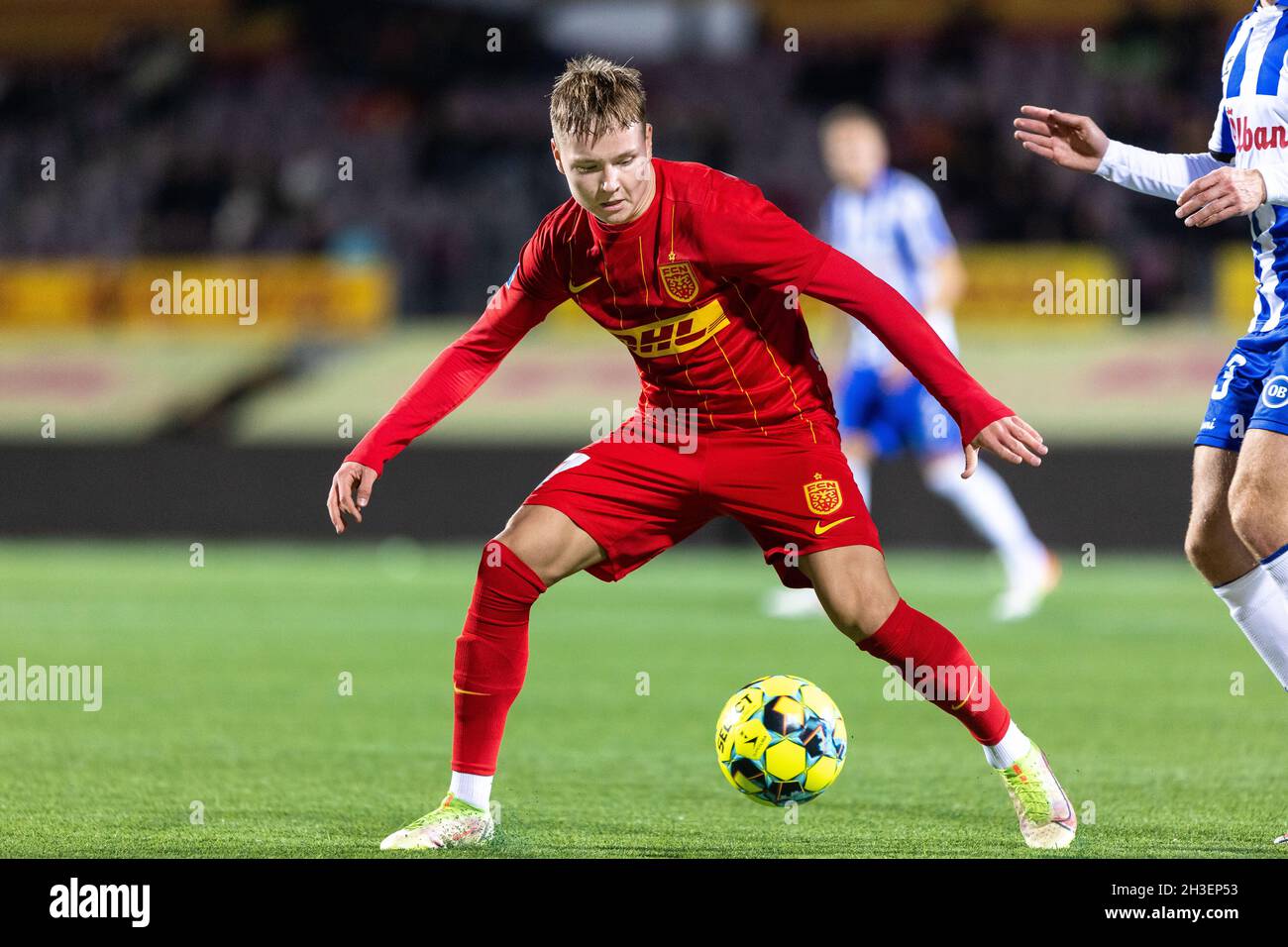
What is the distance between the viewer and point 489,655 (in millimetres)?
4281

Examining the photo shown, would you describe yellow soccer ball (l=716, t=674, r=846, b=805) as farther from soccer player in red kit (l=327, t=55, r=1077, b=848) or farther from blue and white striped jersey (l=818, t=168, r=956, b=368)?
blue and white striped jersey (l=818, t=168, r=956, b=368)

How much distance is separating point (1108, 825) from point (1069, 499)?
31.5 feet

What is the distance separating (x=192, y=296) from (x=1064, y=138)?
14214mm

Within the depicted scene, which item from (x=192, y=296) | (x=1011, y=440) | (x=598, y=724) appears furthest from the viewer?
(x=192, y=296)

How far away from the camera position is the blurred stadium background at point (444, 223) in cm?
1460

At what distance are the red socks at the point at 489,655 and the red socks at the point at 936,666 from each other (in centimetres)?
84

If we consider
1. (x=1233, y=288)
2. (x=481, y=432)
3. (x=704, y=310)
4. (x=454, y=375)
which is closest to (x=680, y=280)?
(x=704, y=310)

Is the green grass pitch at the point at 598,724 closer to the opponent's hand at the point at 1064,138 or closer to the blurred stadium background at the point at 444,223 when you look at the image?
the opponent's hand at the point at 1064,138

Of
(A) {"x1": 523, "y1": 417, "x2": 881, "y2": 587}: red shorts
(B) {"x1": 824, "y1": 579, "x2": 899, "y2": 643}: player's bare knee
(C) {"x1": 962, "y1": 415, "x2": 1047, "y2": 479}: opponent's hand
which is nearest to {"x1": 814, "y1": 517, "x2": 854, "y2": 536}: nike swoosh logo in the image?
(A) {"x1": 523, "y1": 417, "x2": 881, "y2": 587}: red shorts

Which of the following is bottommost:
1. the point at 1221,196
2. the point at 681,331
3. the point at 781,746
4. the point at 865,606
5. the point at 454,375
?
the point at 781,746

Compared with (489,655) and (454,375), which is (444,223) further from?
(489,655)

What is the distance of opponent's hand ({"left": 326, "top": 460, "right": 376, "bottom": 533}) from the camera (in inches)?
166

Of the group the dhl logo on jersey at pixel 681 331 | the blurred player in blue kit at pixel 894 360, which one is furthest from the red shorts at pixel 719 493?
the blurred player in blue kit at pixel 894 360

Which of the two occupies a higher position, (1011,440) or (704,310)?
(704,310)
